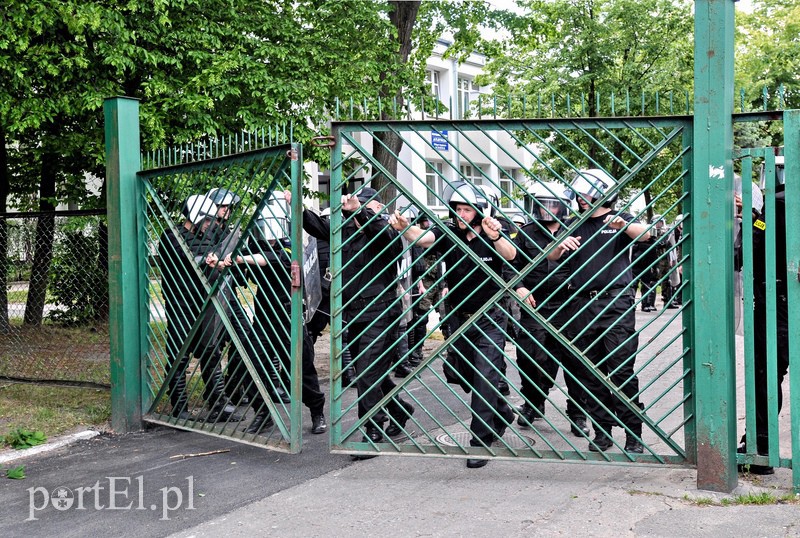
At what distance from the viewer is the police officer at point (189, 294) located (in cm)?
605

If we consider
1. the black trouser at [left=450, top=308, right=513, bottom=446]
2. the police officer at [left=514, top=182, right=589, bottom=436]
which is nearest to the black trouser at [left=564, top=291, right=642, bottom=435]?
the police officer at [left=514, top=182, right=589, bottom=436]

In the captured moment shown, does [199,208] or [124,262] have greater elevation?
[199,208]

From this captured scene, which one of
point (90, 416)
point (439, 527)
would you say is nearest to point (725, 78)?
point (439, 527)

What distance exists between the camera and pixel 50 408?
751 centimetres

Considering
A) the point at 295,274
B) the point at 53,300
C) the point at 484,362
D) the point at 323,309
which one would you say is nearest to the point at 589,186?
the point at 484,362

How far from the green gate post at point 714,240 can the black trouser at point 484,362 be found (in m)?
1.23

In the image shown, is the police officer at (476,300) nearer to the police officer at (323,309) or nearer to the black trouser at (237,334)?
the black trouser at (237,334)

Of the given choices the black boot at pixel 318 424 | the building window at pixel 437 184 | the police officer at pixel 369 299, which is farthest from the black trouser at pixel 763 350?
the black boot at pixel 318 424

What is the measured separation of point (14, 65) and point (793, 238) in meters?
9.04

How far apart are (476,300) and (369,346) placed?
763 millimetres

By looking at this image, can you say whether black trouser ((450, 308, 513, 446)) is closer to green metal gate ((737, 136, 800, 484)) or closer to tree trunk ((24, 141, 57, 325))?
green metal gate ((737, 136, 800, 484))

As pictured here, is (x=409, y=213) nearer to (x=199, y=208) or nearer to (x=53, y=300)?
(x=199, y=208)

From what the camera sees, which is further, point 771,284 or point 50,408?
point 50,408

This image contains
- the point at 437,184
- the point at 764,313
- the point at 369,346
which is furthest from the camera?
the point at 437,184
